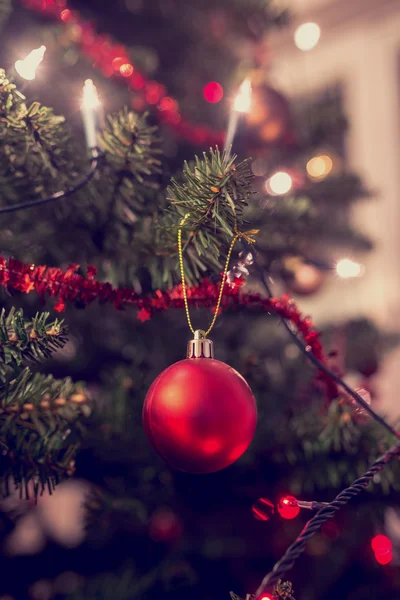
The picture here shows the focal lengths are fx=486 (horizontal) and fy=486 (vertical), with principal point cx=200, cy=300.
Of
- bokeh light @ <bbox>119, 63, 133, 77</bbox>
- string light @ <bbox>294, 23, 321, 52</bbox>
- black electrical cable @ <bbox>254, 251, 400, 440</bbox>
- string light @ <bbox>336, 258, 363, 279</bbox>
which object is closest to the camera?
black electrical cable @ <bbox>254, 251, 400, 440</bbox>

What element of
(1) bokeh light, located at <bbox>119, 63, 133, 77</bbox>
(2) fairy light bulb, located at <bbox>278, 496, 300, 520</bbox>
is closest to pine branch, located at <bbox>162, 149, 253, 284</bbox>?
(2) fairy light bulb, located at <bbox>278, 496, 300, 520</bbox>

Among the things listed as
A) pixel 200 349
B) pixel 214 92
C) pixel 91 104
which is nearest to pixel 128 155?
pixel 91 104

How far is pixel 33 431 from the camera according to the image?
47 centimetres

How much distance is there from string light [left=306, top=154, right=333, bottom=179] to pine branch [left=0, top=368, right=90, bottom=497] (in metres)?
0.65

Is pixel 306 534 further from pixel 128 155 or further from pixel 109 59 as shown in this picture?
pixel 109 59

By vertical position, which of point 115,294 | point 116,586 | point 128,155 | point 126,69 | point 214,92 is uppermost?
point 214,92

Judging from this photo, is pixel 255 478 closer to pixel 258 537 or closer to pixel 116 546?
pixel 258 537

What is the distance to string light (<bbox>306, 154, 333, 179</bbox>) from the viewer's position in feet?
3.04

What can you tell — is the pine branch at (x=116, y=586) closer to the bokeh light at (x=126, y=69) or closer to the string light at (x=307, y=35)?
the bokeh light at (x=126, y=69)

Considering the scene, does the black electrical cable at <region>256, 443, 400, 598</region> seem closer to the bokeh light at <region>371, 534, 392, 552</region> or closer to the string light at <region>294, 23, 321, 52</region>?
the bokeh light at <region>371, 534, 392, 552</region>

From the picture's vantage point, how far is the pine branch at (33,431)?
1.46 feet

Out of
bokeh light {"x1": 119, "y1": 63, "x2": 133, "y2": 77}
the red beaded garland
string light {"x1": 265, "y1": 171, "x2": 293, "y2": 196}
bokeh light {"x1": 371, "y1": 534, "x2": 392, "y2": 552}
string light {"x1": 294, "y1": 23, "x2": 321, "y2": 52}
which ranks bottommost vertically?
bokeh light {"x1": 371, "y1": 534, "x2": 392, "y2": 552}

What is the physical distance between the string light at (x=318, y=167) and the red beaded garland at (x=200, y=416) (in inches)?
24.9

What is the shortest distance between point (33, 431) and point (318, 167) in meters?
0.71
